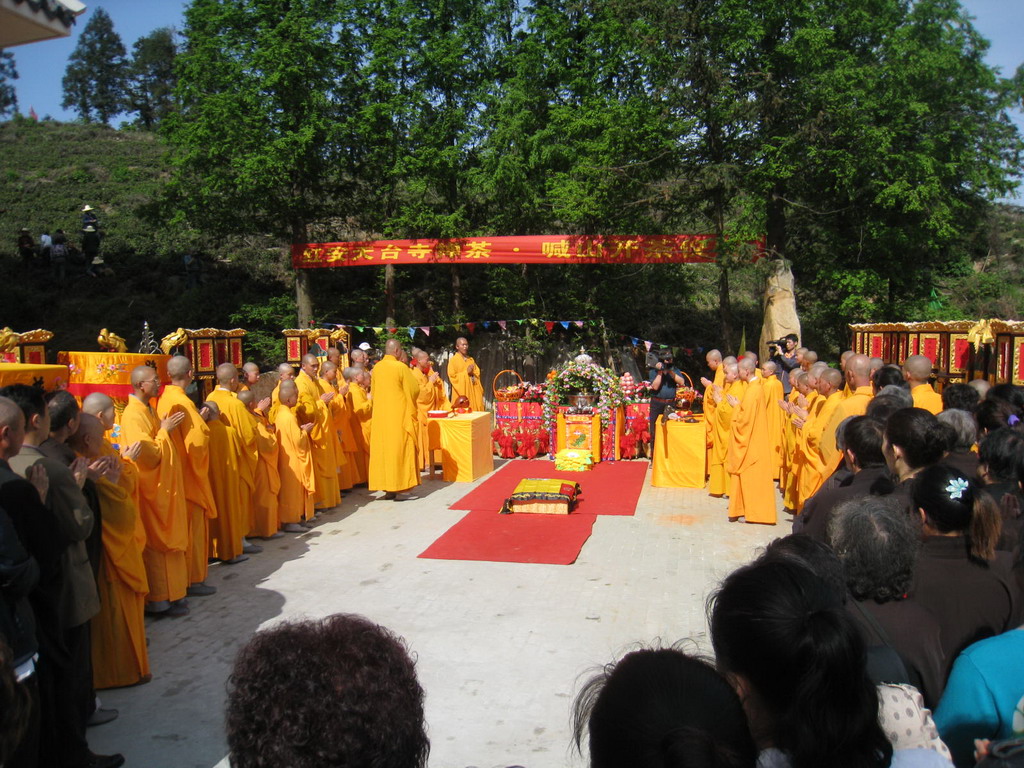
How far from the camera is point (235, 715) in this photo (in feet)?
5.05

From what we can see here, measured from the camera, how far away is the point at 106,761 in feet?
13.5

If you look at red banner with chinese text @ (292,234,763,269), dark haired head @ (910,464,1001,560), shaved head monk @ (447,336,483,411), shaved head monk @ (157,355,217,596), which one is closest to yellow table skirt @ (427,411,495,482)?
shaved head monk @ (447,336,483,411)

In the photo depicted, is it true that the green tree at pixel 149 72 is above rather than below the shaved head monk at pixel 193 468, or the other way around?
above

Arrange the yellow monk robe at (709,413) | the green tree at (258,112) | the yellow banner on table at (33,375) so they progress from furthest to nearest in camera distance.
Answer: the green tree at (258,112), the yellow monk robe at (709,413), the yellow banner on table at (33,375)

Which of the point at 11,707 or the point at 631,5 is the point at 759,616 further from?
the point at 631,5

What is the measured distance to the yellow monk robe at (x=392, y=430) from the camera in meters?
10.0

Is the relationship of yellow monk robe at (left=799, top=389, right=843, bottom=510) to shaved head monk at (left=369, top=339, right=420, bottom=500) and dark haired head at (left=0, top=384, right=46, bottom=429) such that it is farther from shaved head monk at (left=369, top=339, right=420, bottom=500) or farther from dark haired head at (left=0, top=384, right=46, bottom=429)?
dark haired head at (left=0, top=384, right=46, bottom=429)

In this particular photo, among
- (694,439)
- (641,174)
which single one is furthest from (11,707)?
(641,174)

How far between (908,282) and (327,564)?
15.1 metres

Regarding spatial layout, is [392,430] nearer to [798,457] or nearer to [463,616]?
[463,616]

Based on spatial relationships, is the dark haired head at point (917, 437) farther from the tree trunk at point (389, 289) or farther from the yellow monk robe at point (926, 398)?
the tree trunk at point (389, 289)

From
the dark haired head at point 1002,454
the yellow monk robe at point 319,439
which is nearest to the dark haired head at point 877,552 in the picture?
the dark haired head at point 1002,454

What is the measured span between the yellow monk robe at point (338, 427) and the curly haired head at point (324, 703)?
8.23m

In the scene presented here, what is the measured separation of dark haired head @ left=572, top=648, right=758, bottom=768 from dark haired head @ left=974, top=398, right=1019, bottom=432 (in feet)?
13.4
